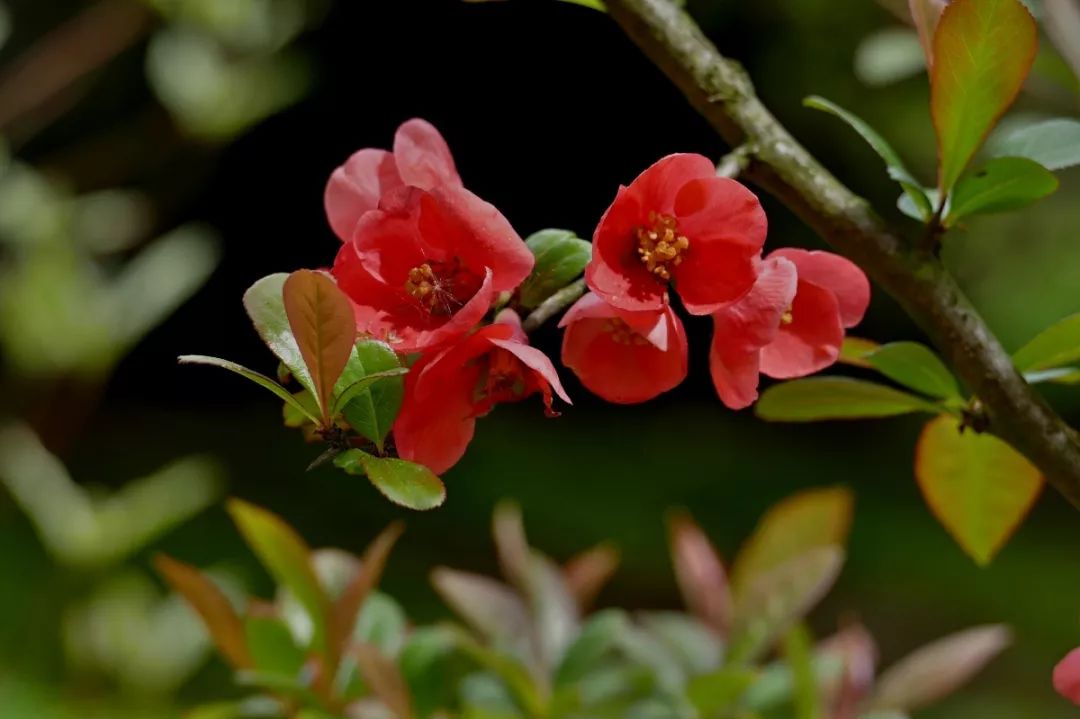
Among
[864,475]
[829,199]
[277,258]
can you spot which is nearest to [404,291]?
[829,199]

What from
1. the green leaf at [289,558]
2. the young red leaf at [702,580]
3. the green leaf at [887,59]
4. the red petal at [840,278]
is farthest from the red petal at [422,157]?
the green leaf at [887,59]

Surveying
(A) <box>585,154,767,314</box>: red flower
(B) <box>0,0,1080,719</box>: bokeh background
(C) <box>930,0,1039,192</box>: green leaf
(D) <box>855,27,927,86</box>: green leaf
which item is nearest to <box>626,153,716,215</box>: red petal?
(A) <box>585,154,767,314</box>: red flower

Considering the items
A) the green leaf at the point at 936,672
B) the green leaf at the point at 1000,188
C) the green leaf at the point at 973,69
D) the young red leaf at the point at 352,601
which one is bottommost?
the green leaf at the point at 936,672

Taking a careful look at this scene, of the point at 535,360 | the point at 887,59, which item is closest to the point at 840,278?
the point at 535,360

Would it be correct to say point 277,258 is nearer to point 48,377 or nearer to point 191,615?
point 48,377

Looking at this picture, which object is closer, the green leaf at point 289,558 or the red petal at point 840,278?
the red petal at point 840,278

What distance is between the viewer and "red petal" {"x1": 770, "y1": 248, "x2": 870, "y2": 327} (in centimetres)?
36

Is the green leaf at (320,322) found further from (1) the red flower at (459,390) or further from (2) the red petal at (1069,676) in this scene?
(2) the red petal at (1069,676)

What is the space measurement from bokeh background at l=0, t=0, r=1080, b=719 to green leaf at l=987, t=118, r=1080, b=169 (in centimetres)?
150

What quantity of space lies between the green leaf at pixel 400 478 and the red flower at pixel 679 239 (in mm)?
67

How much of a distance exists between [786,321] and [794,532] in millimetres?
267

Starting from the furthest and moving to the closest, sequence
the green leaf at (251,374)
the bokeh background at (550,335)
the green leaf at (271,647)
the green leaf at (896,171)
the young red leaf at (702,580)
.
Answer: the bokeh background at (550,335), the young red leaf at (702,580), the green leaf at (271,647), the green leaf at (896,171), the green leaf at (251,374)

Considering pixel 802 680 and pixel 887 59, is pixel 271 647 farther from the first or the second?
pixel 887 59

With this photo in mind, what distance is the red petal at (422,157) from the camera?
315 millimetres
